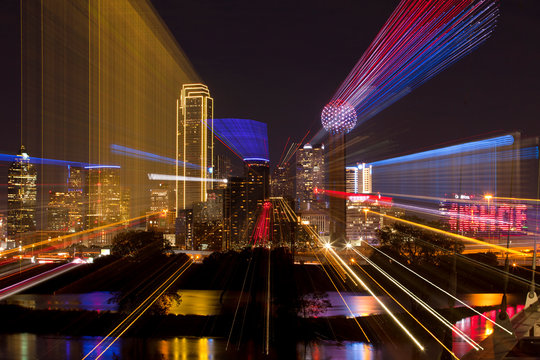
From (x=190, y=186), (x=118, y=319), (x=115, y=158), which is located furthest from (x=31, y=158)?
(x=190, y=186)

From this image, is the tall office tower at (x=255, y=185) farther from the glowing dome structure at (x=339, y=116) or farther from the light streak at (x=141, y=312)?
the light streak at (x=141, y=312)

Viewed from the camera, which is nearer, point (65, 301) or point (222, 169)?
point (65, 301)

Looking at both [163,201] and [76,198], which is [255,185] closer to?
[163,201]

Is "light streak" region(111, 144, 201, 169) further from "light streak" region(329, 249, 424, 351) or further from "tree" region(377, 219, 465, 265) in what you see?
"tree" region(377, 219, 465, 265)

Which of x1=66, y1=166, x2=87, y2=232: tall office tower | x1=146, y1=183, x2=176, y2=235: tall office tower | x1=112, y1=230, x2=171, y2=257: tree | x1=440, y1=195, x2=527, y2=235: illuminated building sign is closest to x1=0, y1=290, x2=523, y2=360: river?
x1=112, y1=230, x2=171, y2=257: tree

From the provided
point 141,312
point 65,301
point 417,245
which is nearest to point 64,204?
point 65,301

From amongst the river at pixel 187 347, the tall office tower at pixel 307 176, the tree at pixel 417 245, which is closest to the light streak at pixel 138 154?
the river at pixel 187 347
